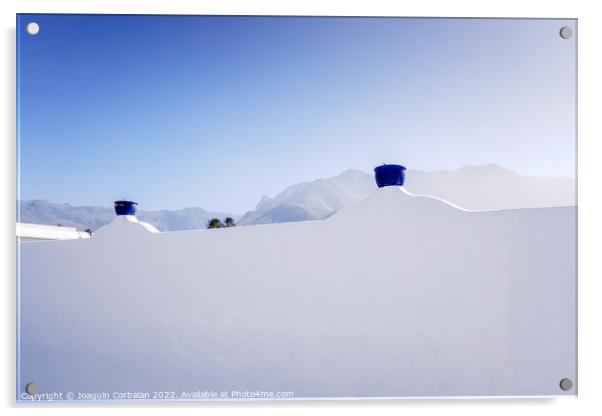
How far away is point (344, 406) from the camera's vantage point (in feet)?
13.9

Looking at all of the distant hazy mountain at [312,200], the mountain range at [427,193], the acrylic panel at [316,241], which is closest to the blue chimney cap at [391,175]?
the acrylic panel at [316,241]

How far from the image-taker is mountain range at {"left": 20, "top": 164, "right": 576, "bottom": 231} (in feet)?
17.0

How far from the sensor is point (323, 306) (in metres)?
4.58

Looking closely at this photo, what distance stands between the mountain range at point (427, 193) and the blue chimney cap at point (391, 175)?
0.52ft

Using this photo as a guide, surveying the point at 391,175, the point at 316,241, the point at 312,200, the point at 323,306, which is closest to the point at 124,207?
the point at 316,241

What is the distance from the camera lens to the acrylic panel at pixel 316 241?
159 inches

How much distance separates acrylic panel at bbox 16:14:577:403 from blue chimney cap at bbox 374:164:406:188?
0.5 inches

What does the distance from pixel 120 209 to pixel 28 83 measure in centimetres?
194

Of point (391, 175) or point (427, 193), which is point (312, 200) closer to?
point (427, 193)

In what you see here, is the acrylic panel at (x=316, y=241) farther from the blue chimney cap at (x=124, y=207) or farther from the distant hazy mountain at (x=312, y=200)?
the distant hazy mountain at (x=312, y=200)

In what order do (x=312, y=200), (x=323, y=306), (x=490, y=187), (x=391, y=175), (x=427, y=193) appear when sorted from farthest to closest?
(x=312, y=200), (x=427, y=193), (x=490, y=187), (x=323, y=306), (x=391, y=175)

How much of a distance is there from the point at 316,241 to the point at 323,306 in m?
0.66

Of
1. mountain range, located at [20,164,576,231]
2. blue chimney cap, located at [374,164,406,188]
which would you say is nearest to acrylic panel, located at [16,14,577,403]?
blue chimney cap, located at [374,164,406,188]
